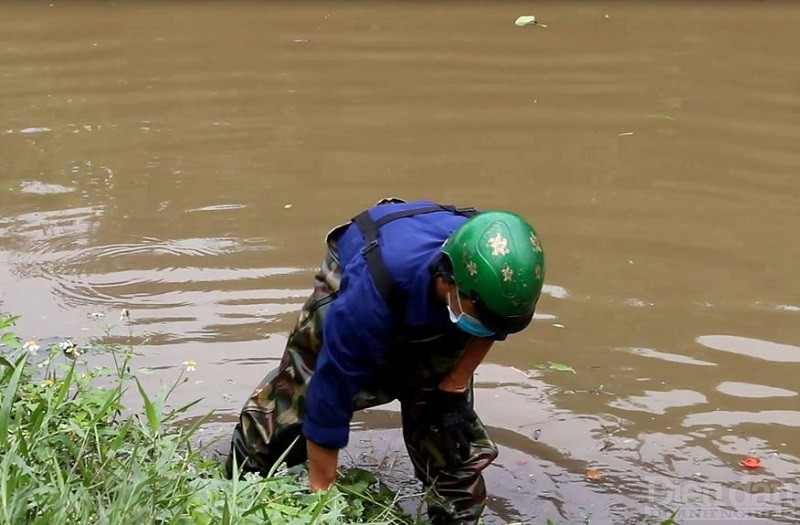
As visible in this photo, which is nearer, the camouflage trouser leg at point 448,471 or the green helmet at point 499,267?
the green helmet at point 499,267

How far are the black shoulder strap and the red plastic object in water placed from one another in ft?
5.26

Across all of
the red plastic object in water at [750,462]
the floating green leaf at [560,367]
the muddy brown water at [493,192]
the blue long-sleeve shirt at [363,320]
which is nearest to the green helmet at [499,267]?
the blue long-sleeve shirt at [363,320]

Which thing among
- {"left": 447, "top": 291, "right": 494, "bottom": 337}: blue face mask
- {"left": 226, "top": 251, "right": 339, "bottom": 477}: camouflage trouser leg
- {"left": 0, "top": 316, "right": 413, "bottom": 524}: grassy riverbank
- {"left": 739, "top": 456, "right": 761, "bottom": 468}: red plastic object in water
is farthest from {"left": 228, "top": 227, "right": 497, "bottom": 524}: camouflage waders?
{"left": 739, "top": 456, "right": 761, "bottom": 468}: red plastic object in water

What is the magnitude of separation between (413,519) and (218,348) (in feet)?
4.87

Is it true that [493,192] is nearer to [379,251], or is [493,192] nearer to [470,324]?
[379,251]

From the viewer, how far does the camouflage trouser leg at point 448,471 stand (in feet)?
12.2

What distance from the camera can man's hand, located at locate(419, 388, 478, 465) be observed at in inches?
143

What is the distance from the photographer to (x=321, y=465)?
339 cm

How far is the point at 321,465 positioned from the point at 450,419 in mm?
470

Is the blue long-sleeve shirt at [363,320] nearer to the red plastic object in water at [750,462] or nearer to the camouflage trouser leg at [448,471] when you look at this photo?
the camouflage trouser leg at [448,471]

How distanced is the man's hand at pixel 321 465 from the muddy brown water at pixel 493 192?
31.4 inches

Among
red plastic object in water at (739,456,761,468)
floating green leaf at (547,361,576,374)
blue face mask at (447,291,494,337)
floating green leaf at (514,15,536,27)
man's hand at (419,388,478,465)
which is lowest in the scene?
red plastic object in water at (739,456,761,468)

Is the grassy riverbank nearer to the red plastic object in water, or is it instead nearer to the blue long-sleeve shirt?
the blue long-sleeve shirt

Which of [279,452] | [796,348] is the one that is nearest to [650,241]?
[796,348]
